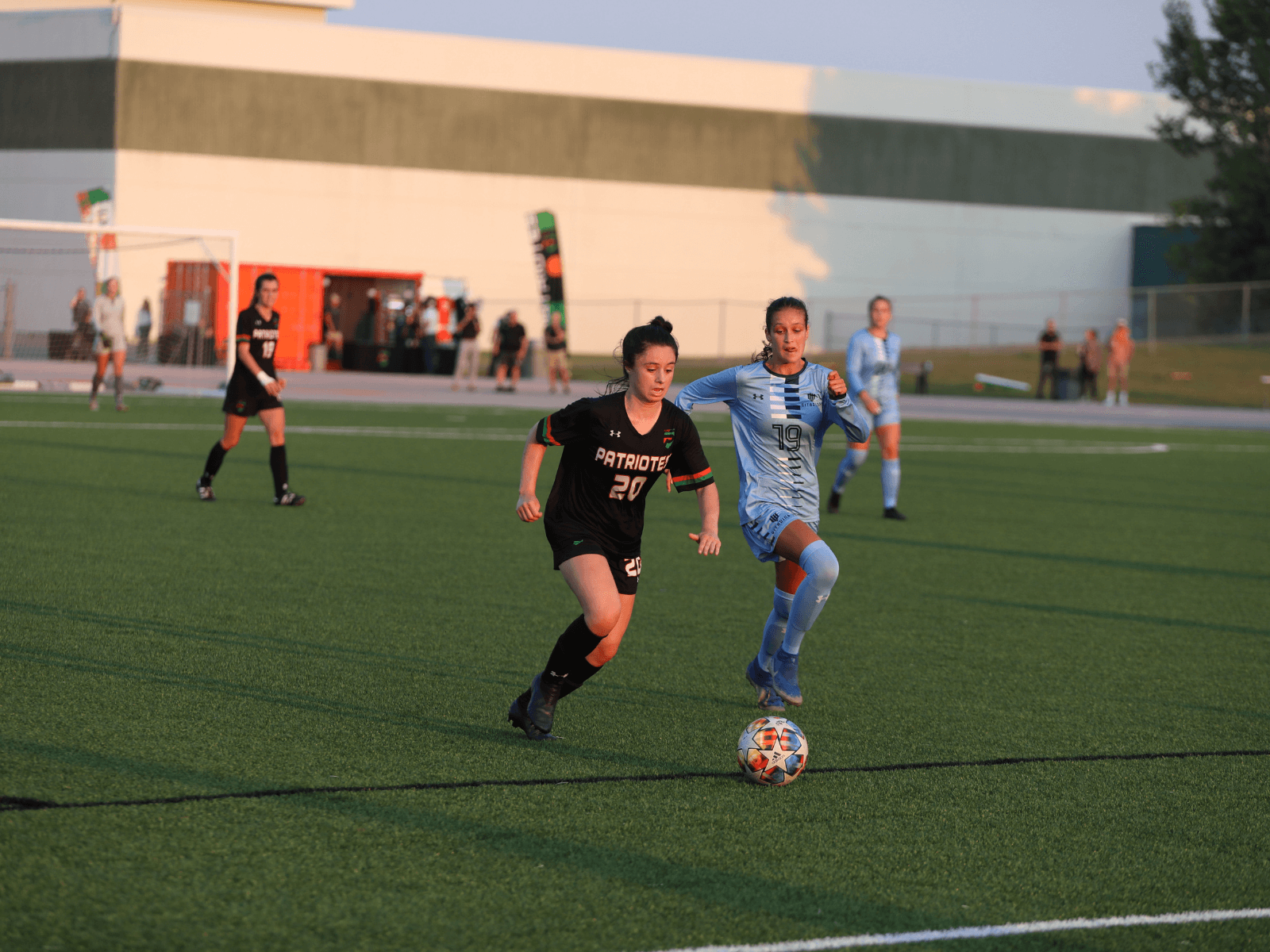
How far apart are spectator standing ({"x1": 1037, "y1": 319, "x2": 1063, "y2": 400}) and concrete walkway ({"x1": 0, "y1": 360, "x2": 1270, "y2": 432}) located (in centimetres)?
59

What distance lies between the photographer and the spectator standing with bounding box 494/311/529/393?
3428 cm

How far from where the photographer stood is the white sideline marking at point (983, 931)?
12.5 ft

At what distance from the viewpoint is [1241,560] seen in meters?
12.2

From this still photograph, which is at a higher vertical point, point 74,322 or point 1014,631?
point 74,322

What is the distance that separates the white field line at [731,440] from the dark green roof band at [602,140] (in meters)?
28.7

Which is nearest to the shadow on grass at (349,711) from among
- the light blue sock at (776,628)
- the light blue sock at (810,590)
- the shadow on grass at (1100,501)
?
the light blue sock at (810,590)

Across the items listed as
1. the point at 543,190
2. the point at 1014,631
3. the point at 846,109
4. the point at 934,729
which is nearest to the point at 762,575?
the point at 1014,631

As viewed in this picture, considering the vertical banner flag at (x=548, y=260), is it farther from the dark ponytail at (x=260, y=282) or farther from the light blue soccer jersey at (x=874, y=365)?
the dark ponytail at (x=260, y=282)

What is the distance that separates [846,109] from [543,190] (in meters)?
12.2

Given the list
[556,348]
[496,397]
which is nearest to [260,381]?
[496,397]

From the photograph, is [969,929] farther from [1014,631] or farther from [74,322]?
[74,322]

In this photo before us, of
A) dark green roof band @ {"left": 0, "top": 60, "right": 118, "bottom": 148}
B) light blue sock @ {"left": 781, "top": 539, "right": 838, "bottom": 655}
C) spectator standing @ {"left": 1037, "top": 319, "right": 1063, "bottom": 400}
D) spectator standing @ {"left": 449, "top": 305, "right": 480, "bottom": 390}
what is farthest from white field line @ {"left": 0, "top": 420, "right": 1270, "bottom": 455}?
dark green roof band @ {"left": 0, "top": 60, "right": 118, "bottom": 148}

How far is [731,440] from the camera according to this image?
24141mm

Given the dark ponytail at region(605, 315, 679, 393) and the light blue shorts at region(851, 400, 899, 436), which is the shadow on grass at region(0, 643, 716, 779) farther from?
the light blue shorts at region(851, 400, 899, 436)
